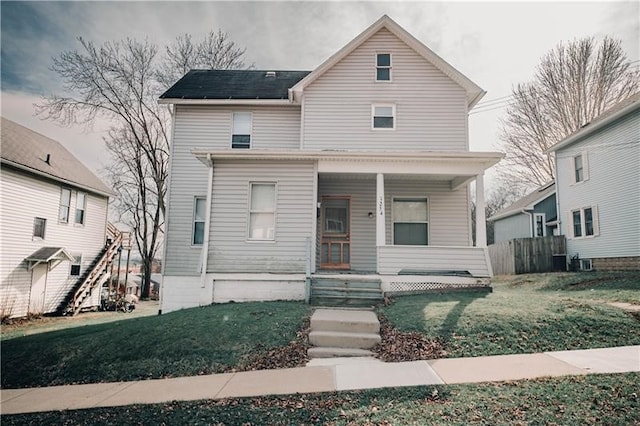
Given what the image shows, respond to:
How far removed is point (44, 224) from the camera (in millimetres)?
17234

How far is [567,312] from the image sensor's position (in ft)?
23.0

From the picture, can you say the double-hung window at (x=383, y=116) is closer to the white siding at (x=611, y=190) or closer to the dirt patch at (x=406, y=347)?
the dirt patch at (x=406, y=347)

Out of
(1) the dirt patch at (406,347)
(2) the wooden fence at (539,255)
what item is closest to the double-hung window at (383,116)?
(1) the dirt patch at (406,347)

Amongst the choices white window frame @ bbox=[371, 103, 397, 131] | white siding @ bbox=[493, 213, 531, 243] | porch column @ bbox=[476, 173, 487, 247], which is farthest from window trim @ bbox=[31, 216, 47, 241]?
white siding @ bbox=[493, 213, 531, 243]

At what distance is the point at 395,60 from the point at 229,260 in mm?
8955

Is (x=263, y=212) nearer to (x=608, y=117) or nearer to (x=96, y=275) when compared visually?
(x=608, y=117)

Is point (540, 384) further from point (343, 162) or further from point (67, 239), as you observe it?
point (67, 239)

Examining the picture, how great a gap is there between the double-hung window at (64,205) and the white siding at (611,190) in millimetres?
23963

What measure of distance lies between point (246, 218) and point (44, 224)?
40.3 ft

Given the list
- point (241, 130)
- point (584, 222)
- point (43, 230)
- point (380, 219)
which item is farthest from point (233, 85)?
point (584, 222)

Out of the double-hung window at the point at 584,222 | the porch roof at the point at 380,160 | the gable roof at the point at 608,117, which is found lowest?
the double-hung window at the point at 584,222

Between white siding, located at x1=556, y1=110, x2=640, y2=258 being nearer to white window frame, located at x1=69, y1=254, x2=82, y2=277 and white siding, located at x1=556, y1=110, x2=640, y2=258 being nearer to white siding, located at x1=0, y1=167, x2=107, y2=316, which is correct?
white siding, located at x1=0, y1=167, x2=107, y2=316

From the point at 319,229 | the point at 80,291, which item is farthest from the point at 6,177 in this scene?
the point at 319,229

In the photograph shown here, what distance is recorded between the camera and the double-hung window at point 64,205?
60.2ft
